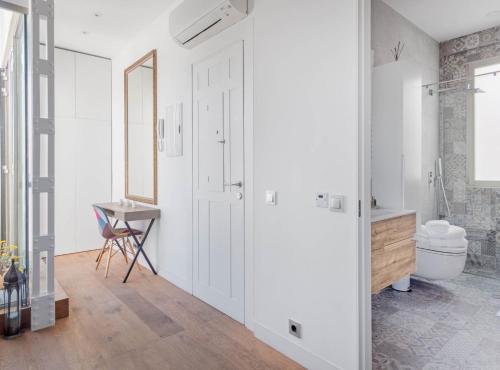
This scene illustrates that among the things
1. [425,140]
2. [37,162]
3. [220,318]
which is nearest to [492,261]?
[425,140]

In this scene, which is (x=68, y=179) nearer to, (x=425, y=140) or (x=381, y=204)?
(x=381, y=204)

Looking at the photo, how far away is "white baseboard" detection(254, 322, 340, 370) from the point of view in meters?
1.90

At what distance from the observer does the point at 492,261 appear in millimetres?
3662

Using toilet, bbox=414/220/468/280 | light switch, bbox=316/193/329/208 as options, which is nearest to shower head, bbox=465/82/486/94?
toilet, bbox=414/220/468/280

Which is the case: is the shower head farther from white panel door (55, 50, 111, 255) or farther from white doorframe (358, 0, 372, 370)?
white panel door (55, 50, 111, 255)

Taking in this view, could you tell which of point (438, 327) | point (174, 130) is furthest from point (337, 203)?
point (174, 130)

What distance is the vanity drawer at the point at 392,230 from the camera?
6.89 feet

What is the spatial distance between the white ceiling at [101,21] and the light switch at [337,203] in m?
2.67

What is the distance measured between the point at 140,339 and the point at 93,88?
380cm

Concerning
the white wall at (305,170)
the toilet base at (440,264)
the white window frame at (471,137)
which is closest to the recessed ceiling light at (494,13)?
the white window frame at (471,137)

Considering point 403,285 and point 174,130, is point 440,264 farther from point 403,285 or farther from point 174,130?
point 174,130

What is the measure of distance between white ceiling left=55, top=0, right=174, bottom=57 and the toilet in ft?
11.2

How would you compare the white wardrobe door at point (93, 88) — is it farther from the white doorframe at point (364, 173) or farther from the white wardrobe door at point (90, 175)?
the white doorframe at point (364, 173)

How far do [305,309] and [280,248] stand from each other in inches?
16.0
